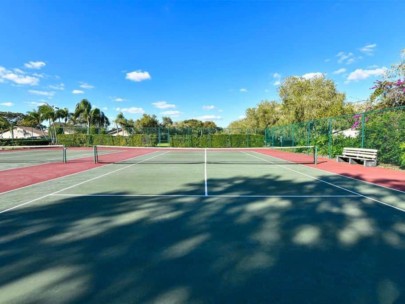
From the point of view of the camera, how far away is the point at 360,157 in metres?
13.4

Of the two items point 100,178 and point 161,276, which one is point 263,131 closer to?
point 100,178

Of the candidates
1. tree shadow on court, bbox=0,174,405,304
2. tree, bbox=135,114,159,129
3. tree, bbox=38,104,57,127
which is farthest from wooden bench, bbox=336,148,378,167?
tree, bbox=135,114,159,129

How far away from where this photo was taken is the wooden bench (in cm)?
1246

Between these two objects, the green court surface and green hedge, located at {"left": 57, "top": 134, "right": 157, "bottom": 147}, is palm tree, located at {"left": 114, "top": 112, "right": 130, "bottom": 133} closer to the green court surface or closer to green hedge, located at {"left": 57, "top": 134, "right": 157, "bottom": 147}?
green hedge, located at {"left": 57, "top": 134, "right": 157, "bottom": 147}

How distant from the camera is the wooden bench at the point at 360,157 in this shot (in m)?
12.5

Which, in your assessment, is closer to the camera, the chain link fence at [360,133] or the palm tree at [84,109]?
the chain link fence at [360,133]

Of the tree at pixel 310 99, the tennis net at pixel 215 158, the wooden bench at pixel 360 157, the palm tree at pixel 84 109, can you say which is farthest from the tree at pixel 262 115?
the wooden bench at pixel 360 157

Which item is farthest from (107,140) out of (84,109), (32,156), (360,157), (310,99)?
(360,157)

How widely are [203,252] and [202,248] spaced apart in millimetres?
122

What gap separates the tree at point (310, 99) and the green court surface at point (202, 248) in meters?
22.3

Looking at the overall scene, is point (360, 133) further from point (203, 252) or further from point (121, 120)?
point (121, 120)

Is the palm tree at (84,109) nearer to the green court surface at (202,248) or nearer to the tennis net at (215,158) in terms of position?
the tennis net at (215,158)

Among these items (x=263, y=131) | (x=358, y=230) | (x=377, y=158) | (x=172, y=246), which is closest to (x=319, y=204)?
(x=358, y=230)

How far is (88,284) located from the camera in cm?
276
